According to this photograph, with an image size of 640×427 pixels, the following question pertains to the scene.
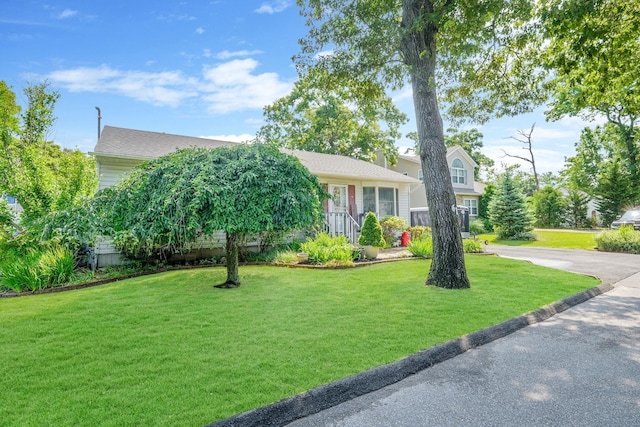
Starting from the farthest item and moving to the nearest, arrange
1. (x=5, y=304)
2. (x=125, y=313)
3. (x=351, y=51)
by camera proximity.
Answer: (x=351, y=51) < (x=5, y=304) < (x=125, y=313)

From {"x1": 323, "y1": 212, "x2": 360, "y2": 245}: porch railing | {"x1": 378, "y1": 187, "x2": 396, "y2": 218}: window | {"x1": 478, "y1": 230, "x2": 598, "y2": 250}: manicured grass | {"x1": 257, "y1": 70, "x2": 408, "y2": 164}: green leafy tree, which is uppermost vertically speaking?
{"x1": 257, "y1": 70, "x2": 408, "y2": 164}: green leafy tree

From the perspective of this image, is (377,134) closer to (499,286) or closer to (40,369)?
(499,286)

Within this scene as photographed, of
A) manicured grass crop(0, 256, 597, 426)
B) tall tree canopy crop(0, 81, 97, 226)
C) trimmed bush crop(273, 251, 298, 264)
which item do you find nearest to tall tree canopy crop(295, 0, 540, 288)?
manicured grass crop(0, 256, 597, 426)

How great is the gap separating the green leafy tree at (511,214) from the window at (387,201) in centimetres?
730

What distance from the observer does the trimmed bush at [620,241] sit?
13.2m

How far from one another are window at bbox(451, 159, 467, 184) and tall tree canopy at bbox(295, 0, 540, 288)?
19009 mm

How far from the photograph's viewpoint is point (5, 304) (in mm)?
5652

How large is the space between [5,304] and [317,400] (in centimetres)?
611

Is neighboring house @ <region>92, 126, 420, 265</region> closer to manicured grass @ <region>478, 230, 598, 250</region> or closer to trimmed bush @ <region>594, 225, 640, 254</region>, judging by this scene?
manicured grass @ <region>478, 230, 598, 250</region>

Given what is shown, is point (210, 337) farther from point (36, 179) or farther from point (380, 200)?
point (380, 200)

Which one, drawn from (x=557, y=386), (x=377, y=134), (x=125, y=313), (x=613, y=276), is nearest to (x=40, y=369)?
(x=125, y=313)

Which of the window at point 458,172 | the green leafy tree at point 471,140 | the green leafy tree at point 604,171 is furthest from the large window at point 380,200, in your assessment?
the green leafy tree at point 471,140

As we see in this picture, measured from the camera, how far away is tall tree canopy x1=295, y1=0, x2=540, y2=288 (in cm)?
637

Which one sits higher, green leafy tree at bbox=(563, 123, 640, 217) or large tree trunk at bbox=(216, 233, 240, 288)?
green leafy tree at bbox=(563, 123, 640, 217)
